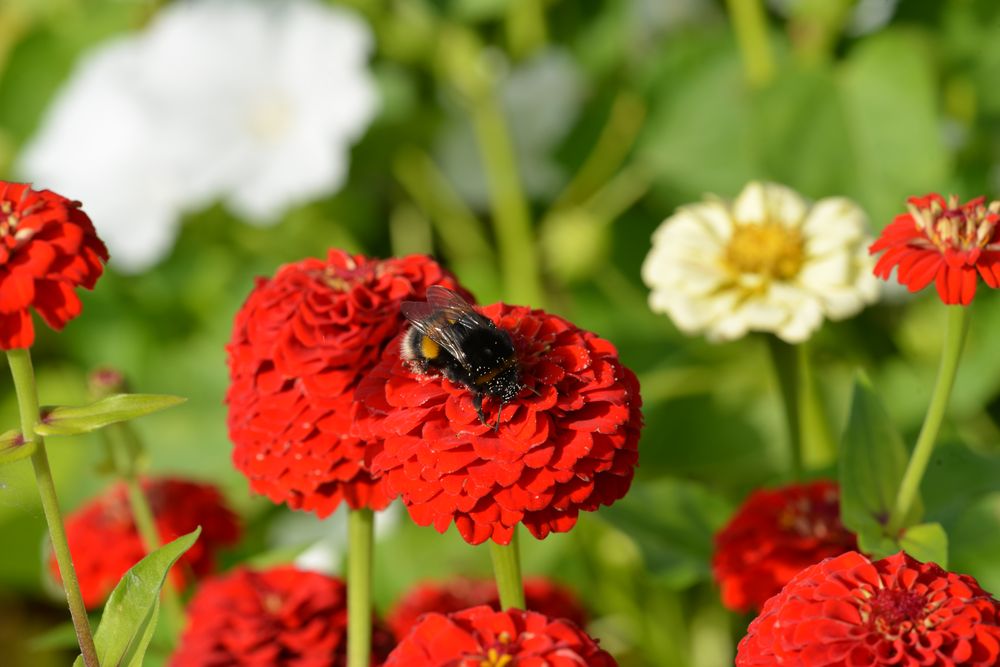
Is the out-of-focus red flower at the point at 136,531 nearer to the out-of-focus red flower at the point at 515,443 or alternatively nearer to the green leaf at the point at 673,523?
the green leaf at the point at 673,523

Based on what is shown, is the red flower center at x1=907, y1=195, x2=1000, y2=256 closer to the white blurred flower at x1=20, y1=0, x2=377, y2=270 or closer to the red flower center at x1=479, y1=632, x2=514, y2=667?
the red flower center at x1=479, y1=632, x2=514, y2=667

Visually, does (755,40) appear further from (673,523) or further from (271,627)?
(271,627)

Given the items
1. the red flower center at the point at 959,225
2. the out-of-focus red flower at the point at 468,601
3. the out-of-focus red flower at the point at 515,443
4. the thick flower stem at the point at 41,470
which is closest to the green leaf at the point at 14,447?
Result: the thick flower stem at the point at 41,470

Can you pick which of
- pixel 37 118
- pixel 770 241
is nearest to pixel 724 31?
pixel 770 241

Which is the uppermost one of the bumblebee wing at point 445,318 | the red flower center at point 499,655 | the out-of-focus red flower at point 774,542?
A: the bumblebee wing at point 445,318

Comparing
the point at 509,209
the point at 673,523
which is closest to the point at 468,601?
the point at 673,523

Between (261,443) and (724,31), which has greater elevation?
(724,31)

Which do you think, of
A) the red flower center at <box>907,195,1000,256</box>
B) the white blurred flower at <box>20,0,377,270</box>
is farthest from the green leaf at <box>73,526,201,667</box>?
the white blurred flower at <box>20,0,377,270</box>

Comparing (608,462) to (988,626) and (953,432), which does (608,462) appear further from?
(953,432)
